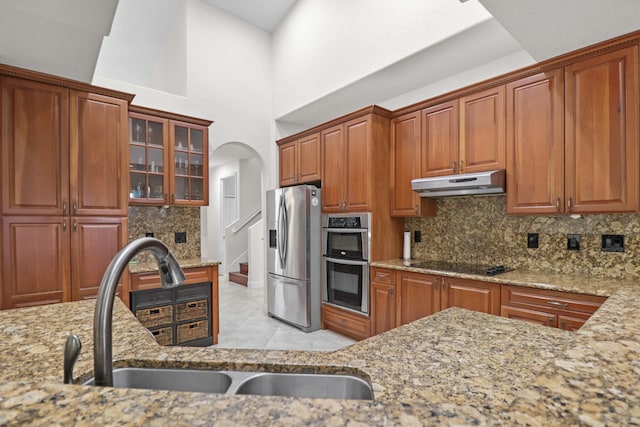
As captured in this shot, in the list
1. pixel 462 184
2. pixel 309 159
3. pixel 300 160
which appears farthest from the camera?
pixel 300 160

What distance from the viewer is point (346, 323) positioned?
3.54 meters

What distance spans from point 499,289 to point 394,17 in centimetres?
260

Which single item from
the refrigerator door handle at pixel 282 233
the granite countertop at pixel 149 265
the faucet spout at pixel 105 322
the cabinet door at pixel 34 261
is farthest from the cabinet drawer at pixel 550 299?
the cabinet door at pixel 34 261

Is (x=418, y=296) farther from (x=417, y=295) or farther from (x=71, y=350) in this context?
(x=71, y=350)

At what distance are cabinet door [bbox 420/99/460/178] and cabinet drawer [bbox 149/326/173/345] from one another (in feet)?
9.41

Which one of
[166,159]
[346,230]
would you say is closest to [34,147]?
[166,159]

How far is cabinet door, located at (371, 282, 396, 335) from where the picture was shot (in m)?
3.12

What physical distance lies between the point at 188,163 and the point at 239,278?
342 centimetres

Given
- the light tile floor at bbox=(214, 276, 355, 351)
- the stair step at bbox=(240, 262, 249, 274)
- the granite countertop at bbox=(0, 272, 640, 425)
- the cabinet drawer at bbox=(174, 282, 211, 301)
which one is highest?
the granite countertop at bbox=(0, 272, 640, 425)

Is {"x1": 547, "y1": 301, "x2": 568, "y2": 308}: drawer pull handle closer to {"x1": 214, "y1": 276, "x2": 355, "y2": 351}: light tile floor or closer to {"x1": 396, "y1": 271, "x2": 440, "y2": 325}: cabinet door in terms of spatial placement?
{"x1": 396, "y1": 271, "x2": 440, "y2": 325}: cabinet door

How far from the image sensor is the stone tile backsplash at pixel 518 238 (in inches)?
93.2

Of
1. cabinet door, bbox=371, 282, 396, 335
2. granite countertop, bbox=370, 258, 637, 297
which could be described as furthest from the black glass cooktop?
cabinet door, bbox=371, 282, 396, 335

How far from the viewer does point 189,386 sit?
33.2 inches

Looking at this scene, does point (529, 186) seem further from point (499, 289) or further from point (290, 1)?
point (290, 1)
